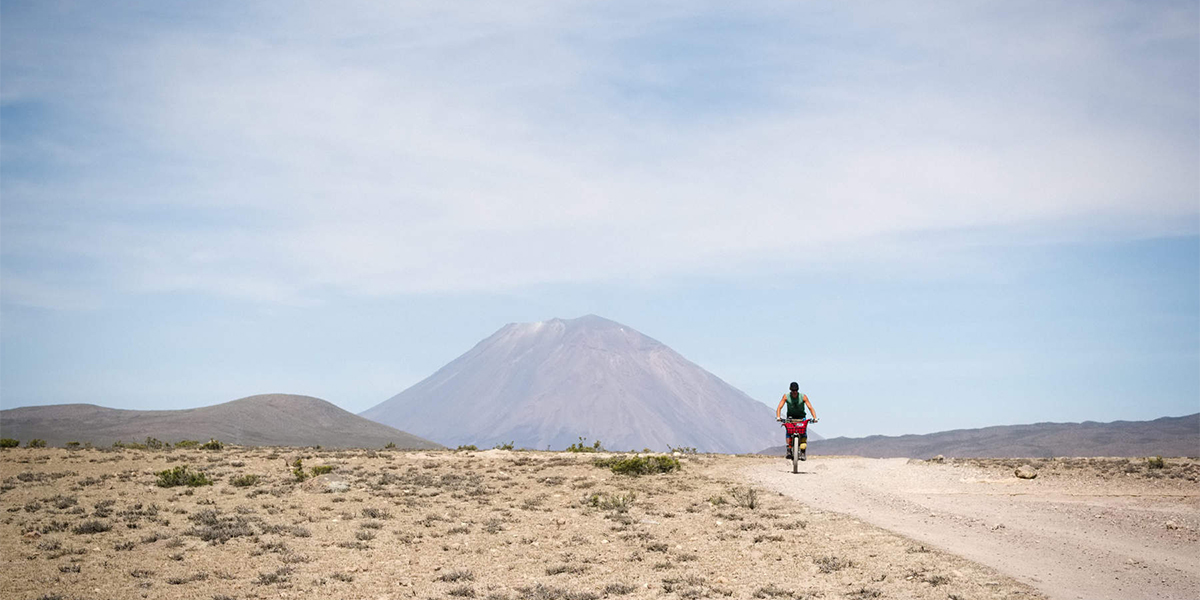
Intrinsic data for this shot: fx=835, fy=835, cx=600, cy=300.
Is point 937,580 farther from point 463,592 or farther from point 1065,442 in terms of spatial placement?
point 1065,442

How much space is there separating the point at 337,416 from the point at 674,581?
160 metres

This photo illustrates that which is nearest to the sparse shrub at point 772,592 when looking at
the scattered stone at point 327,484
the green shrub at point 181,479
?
the scattered stone at point 327,484

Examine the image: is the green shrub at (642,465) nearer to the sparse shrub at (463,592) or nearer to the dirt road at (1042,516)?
the dirt road at (1042,516)

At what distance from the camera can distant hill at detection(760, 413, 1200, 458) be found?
147 meters

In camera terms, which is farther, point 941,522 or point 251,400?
point 251,400

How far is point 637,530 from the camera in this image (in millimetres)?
17906

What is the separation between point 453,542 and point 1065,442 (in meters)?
174

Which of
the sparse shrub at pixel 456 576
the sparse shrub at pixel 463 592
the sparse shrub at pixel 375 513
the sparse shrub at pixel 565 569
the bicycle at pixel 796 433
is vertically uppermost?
the bicycle at pixel 796 433

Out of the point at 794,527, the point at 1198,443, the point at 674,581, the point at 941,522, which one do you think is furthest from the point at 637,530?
the point at 1198,443

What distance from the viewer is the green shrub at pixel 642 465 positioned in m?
27.5

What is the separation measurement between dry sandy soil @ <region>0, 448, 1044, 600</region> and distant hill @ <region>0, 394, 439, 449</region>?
9704 cm

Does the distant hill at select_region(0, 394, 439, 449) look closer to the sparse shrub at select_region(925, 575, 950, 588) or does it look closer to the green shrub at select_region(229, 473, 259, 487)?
the green shrub at select_region(229, 473, 259, 487)

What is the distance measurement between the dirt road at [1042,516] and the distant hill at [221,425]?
328ft

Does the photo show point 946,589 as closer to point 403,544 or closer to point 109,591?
point 403,544
